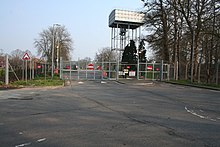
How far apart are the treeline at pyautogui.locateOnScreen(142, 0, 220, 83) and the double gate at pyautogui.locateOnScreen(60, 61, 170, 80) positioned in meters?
1.88

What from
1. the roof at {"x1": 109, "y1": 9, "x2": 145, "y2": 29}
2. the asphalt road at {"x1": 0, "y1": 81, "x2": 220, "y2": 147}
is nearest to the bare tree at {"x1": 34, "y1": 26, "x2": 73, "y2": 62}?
the roof at {"x1": 109, "y1": 9, "x2": 145, "y2": 29}

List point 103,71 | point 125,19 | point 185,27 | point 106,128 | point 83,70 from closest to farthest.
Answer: point 106,128 < point 185,27 < point 83,70 < point 103,71 < point 125,19

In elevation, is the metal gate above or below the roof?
below

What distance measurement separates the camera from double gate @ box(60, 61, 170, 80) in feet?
114

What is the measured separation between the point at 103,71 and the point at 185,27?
12.5 m

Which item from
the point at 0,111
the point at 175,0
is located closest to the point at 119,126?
the point at 0,111

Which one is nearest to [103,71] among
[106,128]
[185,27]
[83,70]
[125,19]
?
[83,70]

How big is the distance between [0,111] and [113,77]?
27.9 meters

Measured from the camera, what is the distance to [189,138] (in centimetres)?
606

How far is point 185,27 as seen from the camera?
32.4m

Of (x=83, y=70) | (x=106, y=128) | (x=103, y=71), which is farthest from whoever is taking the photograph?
(x=103, y=71)

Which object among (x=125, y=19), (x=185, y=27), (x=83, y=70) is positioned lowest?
(x=83, y=70)

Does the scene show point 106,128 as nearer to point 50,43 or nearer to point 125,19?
point 125,19

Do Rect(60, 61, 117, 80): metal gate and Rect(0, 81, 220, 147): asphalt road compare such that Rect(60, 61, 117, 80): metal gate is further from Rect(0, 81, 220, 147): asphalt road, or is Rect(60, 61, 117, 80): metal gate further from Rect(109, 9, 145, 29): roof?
Rect(0, 81, 220, 147): asphalt road
